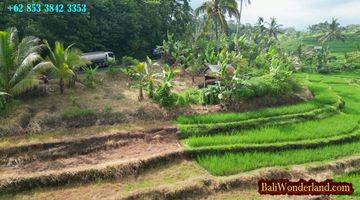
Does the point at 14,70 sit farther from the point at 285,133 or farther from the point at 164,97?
the point at 285,133

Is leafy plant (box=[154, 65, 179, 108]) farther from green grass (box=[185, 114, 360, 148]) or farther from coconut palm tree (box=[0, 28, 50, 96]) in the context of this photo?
coconut palm tree (box=[0, 28, 50, 96])

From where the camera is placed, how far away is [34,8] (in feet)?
70.1

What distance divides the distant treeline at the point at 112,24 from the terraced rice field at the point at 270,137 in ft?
35.9

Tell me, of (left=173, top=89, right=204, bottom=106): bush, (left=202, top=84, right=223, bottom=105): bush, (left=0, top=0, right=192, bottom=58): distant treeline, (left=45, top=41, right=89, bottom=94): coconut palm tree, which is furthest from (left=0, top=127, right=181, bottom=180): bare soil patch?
(left=0, top=0, right=192, bottom=58): distant treeline

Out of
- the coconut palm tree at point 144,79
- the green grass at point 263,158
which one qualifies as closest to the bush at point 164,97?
the coconut palm tree at point 144,79

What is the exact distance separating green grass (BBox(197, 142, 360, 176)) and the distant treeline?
12376 millimetres

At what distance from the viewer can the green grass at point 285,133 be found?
551 inches

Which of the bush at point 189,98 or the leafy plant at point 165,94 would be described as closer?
the leafy plant at point 165,94

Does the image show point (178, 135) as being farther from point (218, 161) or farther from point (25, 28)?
point (25, 28)

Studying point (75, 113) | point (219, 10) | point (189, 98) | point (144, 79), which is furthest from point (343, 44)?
point (75, 113)

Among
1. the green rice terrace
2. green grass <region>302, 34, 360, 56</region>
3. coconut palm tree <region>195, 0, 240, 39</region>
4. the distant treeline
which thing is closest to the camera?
the green rice terrace

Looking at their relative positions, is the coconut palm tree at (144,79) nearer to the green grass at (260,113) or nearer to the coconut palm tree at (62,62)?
the green grass at (260,113)

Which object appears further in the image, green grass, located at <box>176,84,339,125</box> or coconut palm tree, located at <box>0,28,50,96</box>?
green grass, located at <box>176,84,339,125</box>

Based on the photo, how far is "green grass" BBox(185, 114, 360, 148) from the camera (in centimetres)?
1401
